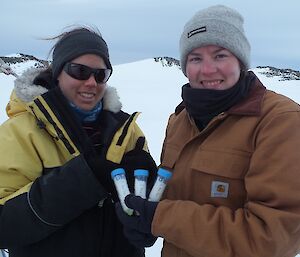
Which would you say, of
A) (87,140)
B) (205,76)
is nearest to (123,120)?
(87,140)

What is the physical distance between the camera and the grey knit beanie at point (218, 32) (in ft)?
6.22

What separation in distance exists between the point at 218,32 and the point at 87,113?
0.89 metres

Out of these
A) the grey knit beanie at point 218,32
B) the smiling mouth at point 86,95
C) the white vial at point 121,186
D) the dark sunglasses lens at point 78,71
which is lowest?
the white vial at point 121,186

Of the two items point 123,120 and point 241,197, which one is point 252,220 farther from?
point 123,120

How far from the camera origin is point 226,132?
5.98 feet

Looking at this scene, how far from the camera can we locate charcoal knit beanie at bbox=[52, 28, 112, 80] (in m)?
2.22

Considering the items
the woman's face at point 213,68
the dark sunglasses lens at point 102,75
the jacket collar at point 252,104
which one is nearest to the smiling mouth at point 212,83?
the woman's face at point 213,68

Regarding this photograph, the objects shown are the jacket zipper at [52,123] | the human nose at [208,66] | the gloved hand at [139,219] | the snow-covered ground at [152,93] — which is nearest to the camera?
the gloved hand at [139,219]

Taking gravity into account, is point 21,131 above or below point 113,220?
above

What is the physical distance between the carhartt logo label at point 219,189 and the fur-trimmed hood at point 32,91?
893 millimetres

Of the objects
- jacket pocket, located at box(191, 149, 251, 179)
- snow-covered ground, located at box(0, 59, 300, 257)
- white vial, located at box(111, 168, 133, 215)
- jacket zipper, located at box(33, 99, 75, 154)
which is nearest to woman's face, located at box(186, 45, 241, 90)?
jacket pocket, located at box(191, 149, 251, 179)

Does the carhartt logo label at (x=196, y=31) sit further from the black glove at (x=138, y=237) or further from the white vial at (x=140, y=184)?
the black glove at (x=138, y=237)

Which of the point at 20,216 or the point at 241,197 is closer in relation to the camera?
the point at 241,197

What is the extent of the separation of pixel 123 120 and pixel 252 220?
98cm
